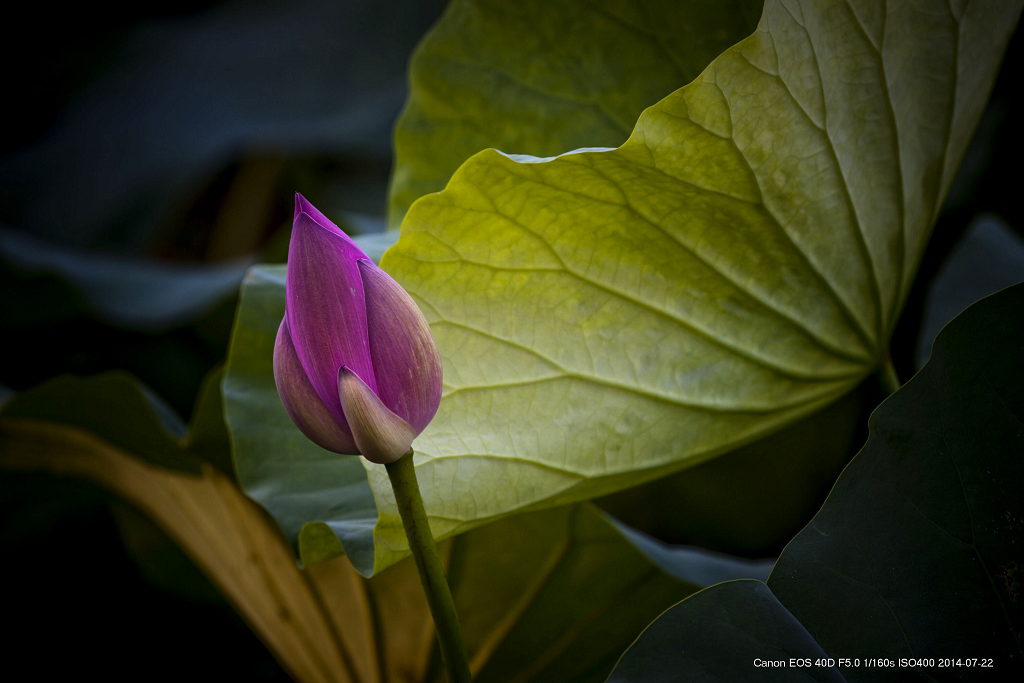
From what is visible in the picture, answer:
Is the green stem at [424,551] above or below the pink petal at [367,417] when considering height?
below

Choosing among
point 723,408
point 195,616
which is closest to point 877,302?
point 723,408

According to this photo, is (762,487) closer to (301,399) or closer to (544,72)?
(544,72)

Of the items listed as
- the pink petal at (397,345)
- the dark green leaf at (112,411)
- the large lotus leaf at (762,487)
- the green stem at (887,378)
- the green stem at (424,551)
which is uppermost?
the pink petal at (397,345)

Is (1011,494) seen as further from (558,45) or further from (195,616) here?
(195,616)

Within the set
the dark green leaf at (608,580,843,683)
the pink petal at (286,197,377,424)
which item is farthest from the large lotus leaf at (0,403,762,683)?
the pink petal at (286,197,377,424)

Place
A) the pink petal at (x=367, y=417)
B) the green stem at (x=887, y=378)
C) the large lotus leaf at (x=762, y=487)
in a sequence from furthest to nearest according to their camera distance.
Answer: the large lotus leaf at (x=762, y=487) < the green stem at (x=887, y=378) < the pink petal at (x=367, y=417)

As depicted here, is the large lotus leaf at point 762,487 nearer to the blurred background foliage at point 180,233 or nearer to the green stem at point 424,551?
the blurred background foliage at point 180,233

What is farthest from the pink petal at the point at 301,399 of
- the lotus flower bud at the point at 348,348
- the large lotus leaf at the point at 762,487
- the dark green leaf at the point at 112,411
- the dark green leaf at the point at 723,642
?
the large lotus leaf at the point at 762,487
